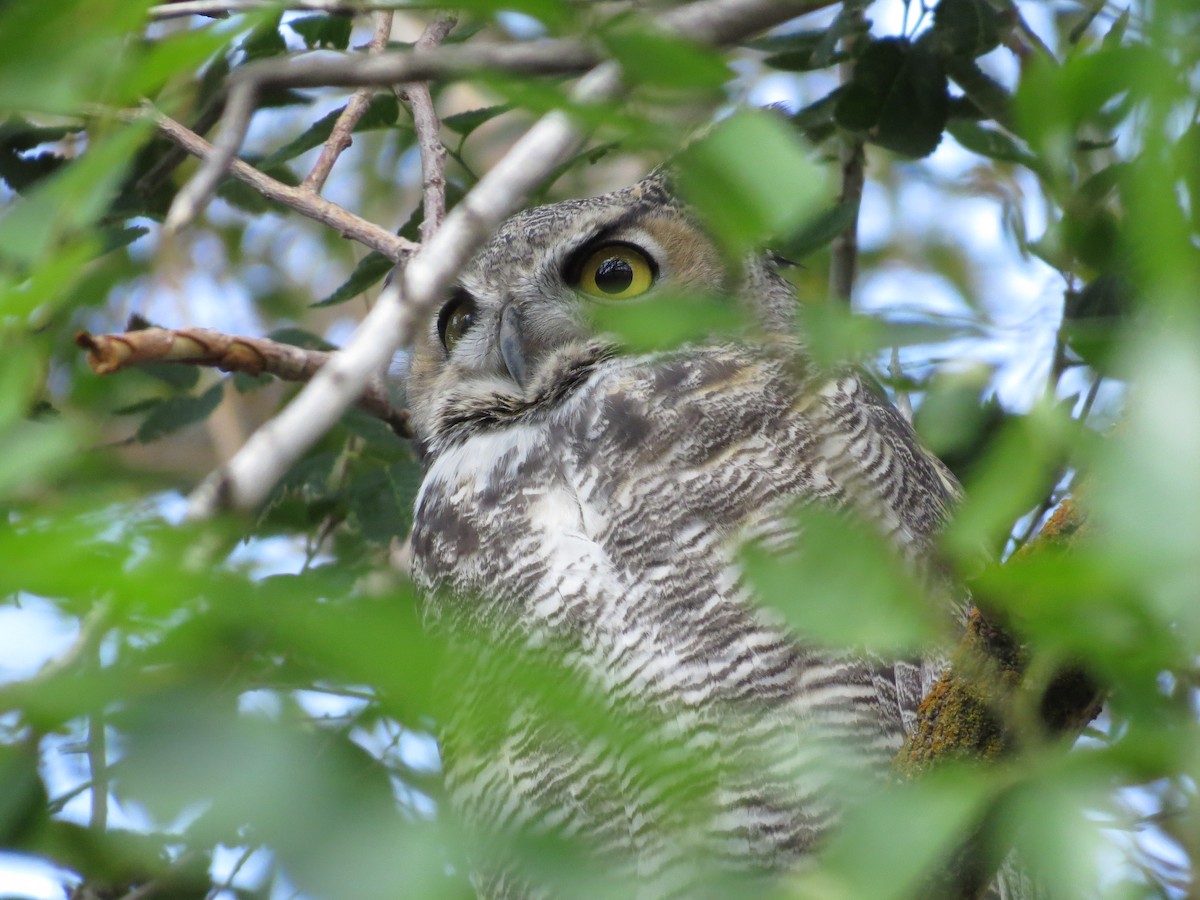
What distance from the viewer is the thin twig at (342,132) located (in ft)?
5.62

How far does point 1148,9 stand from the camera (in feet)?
1.60

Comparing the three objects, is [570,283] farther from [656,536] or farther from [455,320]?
[656,536]

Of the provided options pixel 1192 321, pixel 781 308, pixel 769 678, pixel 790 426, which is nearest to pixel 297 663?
pixel 1192 321

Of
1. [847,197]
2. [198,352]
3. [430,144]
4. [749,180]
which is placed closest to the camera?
[749,180]

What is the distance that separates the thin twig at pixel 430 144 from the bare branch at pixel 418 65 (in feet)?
3.17

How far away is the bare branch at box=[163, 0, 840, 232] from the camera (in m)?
0.64

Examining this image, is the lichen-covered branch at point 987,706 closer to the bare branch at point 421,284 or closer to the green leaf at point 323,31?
the bare branch at point 421,284

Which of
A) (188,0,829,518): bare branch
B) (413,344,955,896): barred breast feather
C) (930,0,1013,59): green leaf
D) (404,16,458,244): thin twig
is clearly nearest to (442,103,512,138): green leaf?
(404,16,458,244): thin twig

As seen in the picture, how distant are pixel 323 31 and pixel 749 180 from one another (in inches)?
55.7

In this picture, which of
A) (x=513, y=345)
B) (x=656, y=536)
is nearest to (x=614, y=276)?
(x=513, y=345)

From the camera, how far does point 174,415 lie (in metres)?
1.96

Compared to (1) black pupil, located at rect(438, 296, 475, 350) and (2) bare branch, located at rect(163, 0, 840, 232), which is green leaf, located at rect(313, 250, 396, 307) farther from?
(2) bare branch, located at rect(163, 0, 840, 232)

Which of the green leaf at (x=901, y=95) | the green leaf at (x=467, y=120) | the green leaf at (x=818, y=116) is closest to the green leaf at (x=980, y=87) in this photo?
the green leaf at (x=901, y=95)

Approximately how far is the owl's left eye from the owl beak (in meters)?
0.15
